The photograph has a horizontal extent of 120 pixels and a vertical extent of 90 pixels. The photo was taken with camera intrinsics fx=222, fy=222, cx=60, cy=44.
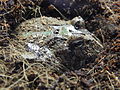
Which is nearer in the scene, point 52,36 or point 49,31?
point 52,36

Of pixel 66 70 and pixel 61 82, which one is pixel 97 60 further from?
pixel 61 82

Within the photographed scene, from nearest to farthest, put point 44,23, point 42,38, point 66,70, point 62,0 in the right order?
1. point 66,70
2. point 42,38
3. point 44,23
4. point 62,0

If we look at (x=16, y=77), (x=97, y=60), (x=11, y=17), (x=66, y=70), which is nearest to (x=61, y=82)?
(x=66, y=70)

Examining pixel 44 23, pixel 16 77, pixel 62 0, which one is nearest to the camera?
pixel 16 77

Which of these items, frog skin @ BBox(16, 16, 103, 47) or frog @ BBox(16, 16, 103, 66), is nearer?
frog @ BBox(16, 16, 103, 66)

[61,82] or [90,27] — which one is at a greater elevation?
[90,27]

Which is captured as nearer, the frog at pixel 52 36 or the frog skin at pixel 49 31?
the frog at pixel 52 36

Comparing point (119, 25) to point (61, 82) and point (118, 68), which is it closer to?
point (118, 68)

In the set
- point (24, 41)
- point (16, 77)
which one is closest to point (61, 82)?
point (16, 77)

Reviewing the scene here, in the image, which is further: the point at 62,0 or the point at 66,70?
the point at 62,0

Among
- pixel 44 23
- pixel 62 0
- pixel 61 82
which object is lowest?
pixel 61 82
